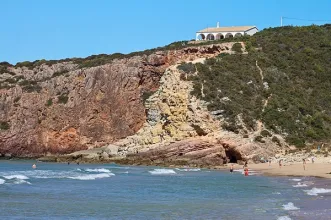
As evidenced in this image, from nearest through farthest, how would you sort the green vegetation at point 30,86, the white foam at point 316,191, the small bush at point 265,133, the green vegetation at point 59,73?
the white foam at point 316,191 → the small bush at point 265,133 → the green vegetation at point 30,86 → the green vegetation at point 59,73

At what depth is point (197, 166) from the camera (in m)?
52.8

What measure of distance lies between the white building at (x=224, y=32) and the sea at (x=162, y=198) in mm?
51624

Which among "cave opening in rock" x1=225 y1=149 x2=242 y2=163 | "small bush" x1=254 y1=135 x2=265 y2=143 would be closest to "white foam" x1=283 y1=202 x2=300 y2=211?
"cave opening in rock" x1=225 y1=149 x2=242 y2=163

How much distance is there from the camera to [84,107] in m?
68.8

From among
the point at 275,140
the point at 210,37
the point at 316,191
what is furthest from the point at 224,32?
the point at 316,191

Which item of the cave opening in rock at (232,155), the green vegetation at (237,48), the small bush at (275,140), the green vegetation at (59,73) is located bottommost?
the cave opening in rock at (232,155)

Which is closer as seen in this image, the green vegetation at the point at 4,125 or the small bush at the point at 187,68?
the small bush at the point at 187,68

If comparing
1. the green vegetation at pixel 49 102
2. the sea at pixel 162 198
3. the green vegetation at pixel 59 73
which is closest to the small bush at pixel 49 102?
the green vegetation at pixel 49 102

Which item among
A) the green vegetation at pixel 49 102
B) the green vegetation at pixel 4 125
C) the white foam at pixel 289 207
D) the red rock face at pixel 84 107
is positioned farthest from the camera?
the green vegetation at pixel 49 102

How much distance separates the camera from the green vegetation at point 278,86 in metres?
57.7

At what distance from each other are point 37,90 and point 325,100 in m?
36.8

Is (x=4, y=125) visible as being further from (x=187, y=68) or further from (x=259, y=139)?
(x=259, y=139)

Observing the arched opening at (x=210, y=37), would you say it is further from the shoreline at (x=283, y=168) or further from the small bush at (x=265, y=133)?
the shoreline at (x=283, y=168)

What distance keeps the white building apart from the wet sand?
4270cm
